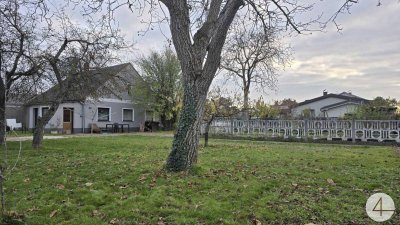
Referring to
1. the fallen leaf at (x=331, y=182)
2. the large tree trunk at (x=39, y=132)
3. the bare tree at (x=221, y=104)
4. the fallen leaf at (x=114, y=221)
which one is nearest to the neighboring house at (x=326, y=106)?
the bare tree at (x=221, y=104)

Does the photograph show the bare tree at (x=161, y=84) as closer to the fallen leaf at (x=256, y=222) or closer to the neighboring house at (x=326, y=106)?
the neighboring house at (x=326, y=106)

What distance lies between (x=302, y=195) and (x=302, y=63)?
53.3 feet

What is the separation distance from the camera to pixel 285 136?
19.7m

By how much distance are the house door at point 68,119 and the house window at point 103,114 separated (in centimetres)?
233

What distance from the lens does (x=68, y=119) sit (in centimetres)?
2670

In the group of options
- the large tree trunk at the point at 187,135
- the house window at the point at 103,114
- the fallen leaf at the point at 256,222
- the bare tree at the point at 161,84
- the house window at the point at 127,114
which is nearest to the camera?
the fallen leaf at the point at 256,222

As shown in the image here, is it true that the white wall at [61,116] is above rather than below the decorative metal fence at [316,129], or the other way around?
above

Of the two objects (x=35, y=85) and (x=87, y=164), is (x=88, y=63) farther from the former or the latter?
(x=87, y=164)

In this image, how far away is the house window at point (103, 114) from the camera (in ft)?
93.7

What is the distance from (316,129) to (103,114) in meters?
17.9

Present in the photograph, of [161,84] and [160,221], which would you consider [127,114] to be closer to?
[161,84]

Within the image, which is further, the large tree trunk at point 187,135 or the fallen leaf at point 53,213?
the large tree trunk at point 187,135

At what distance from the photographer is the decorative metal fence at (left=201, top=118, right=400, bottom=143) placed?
16906 millimetres

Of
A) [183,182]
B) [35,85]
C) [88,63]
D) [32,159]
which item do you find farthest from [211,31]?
[35,85]
